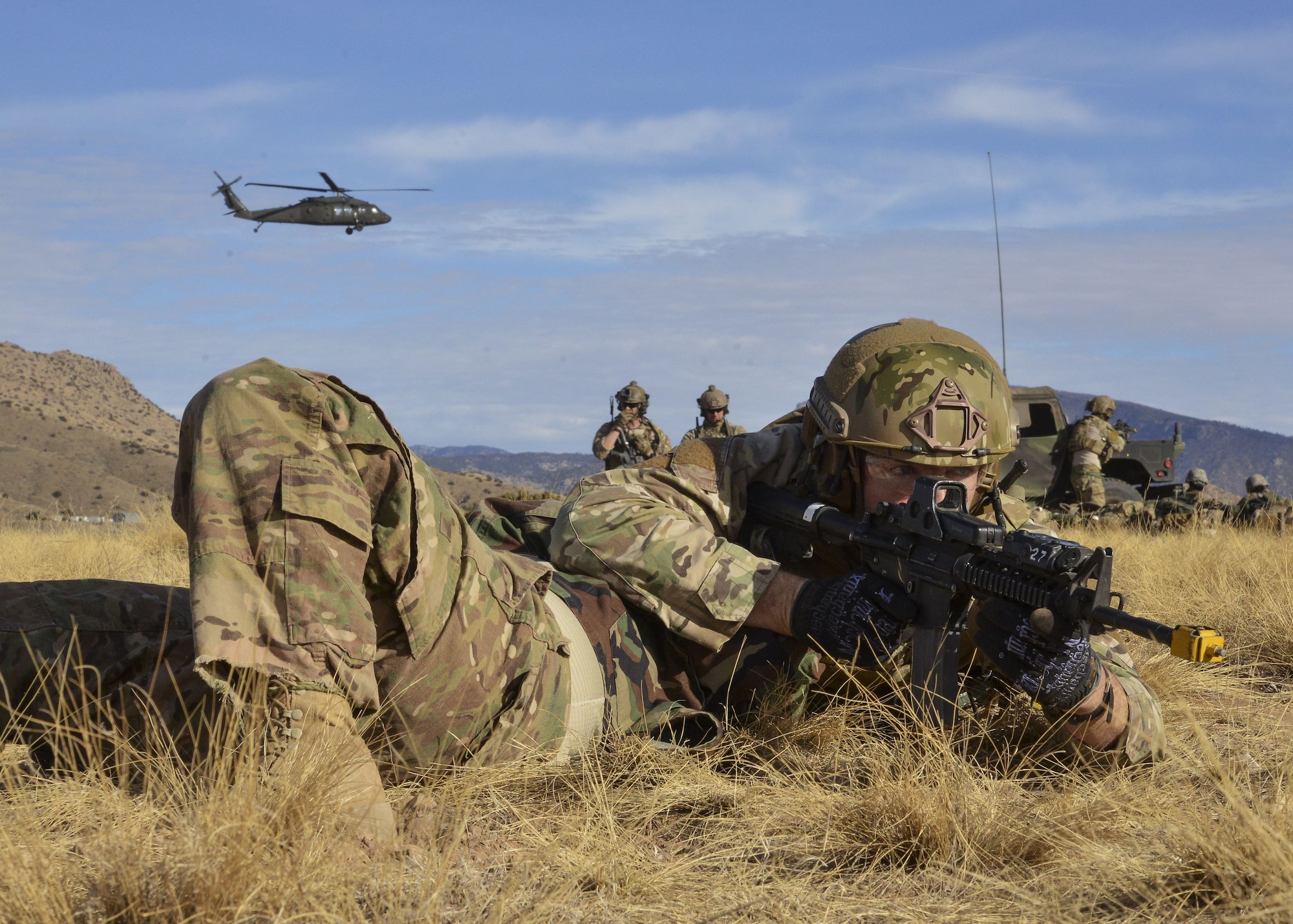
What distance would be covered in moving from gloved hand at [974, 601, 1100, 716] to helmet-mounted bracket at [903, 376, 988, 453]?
55 cm

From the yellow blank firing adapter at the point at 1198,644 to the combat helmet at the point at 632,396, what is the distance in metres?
13.7

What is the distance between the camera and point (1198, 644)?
2.34 metres

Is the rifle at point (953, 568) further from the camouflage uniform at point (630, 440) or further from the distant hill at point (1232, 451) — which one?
the distant hill at point (1232, 451)

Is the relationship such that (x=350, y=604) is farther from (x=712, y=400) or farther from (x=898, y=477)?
(x=712, y=400)

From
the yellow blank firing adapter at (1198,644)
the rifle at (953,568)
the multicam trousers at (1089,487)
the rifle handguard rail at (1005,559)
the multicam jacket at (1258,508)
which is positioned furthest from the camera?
the multicam trousers at (1089,487)

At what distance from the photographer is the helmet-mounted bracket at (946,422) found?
3.32m

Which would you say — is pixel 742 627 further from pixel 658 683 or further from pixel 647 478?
pixel 647 478

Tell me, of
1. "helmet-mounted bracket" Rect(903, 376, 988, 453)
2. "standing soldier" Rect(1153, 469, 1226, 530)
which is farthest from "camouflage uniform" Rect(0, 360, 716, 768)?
"standing soldier" Rect(1153, 469, 1226, 530)

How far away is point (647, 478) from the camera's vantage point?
361 centimetres

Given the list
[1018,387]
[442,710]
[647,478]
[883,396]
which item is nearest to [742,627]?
[647,478]

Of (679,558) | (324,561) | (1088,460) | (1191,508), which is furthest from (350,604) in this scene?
(1088,460)

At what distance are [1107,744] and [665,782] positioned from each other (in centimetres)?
122

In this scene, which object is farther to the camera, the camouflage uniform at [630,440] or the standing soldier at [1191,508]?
the camouflage uniform at [630,440]

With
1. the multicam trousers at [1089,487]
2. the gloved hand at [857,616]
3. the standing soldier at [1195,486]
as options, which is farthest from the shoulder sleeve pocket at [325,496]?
the standing soldier at [1195,486]
